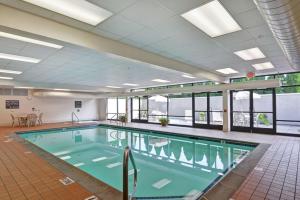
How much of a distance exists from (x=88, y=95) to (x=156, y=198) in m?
11.2

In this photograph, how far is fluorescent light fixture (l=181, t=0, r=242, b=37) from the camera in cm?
250

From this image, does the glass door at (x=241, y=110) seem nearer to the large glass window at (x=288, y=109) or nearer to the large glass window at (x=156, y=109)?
the large glass window at (x=288, y=109)

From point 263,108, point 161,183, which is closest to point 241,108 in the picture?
point 263,108

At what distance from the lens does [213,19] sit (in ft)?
9.21

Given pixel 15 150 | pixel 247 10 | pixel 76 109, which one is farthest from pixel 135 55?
pixel 76 109

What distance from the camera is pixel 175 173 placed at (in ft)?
12.9

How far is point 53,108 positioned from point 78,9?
1185cm

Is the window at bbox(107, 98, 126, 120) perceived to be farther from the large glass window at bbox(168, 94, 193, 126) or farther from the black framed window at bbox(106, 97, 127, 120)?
the large glass window at bbox(168, 94, 193, 126)

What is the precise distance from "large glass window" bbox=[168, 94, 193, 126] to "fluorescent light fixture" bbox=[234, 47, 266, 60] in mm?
5135

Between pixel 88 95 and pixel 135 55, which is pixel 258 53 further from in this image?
pixel 88 95

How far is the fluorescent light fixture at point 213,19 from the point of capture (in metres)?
2.50

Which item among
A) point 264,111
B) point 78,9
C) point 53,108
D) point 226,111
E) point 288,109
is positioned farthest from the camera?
point 53,108

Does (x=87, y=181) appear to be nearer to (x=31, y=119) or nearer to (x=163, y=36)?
(x=163, y=36)

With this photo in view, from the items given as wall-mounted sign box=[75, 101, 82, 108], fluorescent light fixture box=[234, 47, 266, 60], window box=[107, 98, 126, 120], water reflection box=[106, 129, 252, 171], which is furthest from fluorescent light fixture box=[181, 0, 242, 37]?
wall-mounted sign box=[75, 101, 82, 108]
